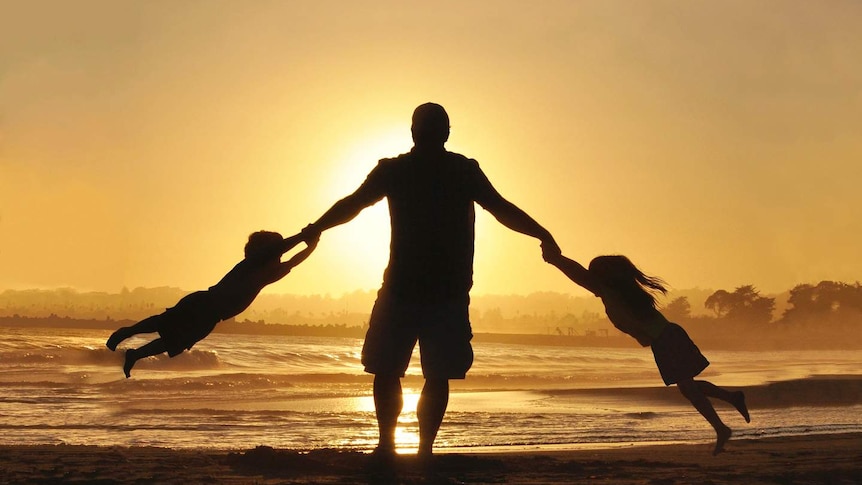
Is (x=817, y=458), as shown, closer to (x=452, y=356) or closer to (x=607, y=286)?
(x=607, y=286)

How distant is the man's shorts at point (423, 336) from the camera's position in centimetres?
504

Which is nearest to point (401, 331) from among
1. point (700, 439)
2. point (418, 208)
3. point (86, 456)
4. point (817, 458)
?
point (418, 208)

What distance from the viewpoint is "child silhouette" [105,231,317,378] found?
16.9ft

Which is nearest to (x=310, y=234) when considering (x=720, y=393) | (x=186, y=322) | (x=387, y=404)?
(x=186, y=322)

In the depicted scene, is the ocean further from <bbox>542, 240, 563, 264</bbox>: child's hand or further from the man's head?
the man's head

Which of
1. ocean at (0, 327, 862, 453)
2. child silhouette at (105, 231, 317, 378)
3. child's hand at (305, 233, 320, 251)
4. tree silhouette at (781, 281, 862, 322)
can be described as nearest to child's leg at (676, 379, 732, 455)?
ocean at (0, 327, 862, 453)

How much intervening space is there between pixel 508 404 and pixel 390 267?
12.1 m

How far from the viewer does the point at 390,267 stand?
16.9 feet

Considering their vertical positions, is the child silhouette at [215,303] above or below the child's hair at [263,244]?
below

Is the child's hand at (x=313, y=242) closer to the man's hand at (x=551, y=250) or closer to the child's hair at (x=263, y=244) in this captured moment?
the child's hair at (x=263, y=244)

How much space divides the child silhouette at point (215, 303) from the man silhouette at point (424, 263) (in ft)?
0.76

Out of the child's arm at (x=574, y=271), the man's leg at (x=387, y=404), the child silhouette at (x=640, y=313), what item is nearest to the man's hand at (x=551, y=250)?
the child's arm at (x=574, y=271)

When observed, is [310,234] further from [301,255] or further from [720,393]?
[720,393]

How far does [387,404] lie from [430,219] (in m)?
1.10
